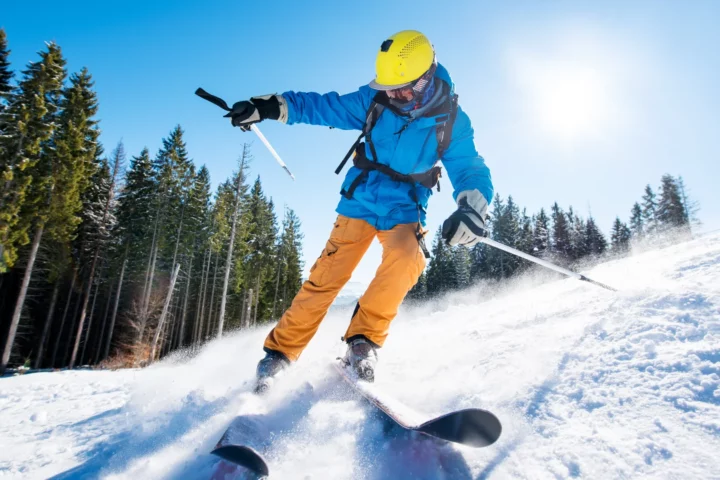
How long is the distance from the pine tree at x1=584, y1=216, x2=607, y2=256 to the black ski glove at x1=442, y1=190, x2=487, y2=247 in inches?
1844

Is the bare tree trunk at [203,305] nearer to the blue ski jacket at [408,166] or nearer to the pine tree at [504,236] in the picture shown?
the pine tree at [504,236]

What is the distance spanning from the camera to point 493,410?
6.94 ft

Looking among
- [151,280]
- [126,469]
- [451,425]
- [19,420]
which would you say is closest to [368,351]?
[451,425]

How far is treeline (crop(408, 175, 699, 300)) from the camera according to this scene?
40781mm

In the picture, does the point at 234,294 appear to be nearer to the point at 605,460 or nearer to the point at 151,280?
the point at 151,280

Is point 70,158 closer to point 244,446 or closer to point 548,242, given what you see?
point 244,446

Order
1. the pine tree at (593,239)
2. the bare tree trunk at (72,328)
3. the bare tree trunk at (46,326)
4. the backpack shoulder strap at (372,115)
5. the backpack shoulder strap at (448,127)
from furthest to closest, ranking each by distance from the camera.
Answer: the pine tree at (593,239) → the bare tree trunk at (72,328) → the bare tree trunk at (46,326) → the backpack shoulder strap at (372,115) → the backpack shoulder strap at (448,127)

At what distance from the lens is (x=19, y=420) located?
3018 millimetres

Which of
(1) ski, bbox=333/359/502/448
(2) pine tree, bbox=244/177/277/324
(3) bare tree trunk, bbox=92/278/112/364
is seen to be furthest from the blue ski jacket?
(3) bare tree trunk, bbox=92/278/112/364

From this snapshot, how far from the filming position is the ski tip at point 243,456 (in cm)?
154

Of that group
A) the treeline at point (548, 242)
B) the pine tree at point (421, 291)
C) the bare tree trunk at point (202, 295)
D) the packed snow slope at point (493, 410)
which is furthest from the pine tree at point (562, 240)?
the packed snow slope at point (493, 410)

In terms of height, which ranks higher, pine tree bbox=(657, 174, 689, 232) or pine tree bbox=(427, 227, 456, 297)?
pine tree bbox=(657, 174, 689, 232)

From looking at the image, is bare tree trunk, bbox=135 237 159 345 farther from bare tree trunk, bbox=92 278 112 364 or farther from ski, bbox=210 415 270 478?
ski, bbox=210 415 270 478

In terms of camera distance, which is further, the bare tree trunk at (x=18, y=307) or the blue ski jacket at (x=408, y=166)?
the bare tree trunk at (x=18, y=307)
